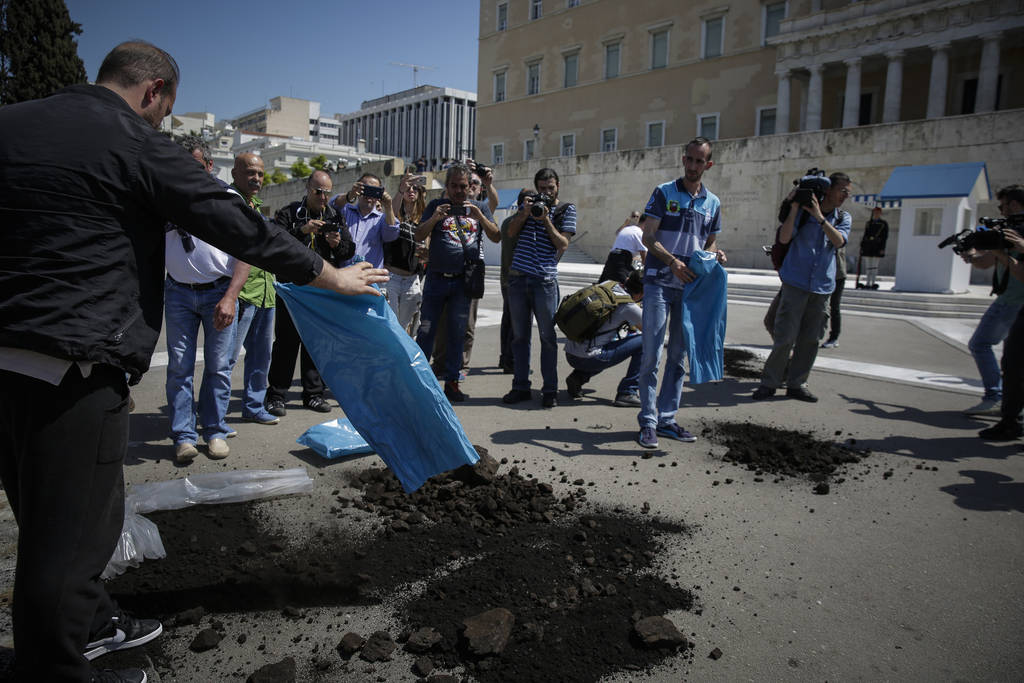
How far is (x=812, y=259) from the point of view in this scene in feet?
22.0

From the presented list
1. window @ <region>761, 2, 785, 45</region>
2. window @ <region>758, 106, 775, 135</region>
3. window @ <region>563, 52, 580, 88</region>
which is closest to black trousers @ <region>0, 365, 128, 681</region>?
window @ <region>758, 106, 775, 135</region>

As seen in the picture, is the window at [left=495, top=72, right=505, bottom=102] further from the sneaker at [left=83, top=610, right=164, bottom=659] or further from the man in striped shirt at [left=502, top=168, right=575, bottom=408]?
the sneaker at [left=83, top=610, right=164, bottom=659]

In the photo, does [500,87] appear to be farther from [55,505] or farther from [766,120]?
[55,505]

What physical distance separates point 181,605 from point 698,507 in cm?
288

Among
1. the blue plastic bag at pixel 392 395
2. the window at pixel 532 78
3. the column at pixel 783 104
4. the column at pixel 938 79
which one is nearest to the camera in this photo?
the blue plastic bag at pixel 392 395

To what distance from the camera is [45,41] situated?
79.2 feet

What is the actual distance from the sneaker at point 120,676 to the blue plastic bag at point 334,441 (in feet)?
8.06

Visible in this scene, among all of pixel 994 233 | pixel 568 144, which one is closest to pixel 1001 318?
pixel 994 233

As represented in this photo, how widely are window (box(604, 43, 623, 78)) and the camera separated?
4150 centimetres

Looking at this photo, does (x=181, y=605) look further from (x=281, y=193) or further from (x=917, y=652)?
(x=281, y=193)

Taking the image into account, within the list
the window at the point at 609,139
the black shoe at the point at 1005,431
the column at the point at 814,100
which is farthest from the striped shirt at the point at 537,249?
the window at the point at 609,139

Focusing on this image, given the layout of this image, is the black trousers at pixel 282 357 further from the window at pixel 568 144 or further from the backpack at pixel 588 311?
the window at pixel 568 144

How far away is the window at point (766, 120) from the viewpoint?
36.9 m

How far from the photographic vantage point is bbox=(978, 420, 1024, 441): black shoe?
5516 mm
